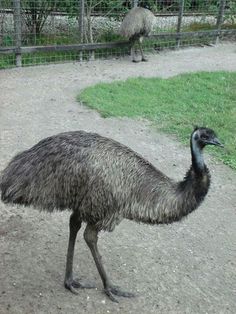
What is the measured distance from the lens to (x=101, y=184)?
8.83 ft

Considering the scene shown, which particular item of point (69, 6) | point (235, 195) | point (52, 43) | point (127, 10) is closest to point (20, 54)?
point (52, 43)

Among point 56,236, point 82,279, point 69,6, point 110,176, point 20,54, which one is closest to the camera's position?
point 110,176

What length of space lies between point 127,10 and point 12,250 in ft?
22.4

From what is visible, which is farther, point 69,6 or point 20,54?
point 69,6

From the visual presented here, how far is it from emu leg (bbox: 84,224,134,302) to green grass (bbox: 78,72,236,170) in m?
2.20

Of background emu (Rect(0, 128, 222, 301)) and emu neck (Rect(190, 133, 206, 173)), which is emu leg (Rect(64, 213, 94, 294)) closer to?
background emu (Rect(0, 128, 222, 301))

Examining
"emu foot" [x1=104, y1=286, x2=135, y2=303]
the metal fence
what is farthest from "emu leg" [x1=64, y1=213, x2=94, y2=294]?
the metal fence

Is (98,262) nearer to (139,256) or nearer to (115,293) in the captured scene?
(115,293)

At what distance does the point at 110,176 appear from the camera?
272 centimetres

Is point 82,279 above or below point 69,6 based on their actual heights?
below

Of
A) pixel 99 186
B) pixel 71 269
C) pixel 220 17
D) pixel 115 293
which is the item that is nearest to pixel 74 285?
pixel 71 269

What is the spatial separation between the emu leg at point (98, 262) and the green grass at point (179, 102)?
220 cm

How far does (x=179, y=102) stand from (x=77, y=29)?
2.96 m

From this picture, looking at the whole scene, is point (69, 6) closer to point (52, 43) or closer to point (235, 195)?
point (52, 43)
